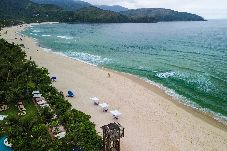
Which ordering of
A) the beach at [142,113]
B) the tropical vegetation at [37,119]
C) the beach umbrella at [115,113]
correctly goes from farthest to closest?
the beach umbrella at [115,113]
the beach at [142,113]
the tropical vegetation at [37,119]

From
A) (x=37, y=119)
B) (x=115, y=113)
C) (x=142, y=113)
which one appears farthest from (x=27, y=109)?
(x=142, y=113)

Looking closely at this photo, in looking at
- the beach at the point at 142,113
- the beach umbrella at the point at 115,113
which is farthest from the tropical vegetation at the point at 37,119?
the beach umbrella at the point at 115,113

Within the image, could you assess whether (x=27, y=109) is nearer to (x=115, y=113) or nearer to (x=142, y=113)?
(x=115, y=113)

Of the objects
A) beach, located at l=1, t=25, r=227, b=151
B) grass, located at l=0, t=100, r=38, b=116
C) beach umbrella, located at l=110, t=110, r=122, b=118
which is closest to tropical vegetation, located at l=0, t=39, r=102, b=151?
grass, located at l=0, t=100, r=38, b=116

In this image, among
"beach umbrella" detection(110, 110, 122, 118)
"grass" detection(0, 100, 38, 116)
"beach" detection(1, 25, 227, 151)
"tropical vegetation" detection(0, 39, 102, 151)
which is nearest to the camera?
"tropical vegetation" detection(0, 39, 102, 151)

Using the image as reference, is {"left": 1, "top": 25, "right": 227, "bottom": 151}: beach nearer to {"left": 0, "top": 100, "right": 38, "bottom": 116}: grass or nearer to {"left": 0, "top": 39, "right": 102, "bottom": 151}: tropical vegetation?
{"left": 0, "top": 39, "right": 102, "bottom": 151}: tropical vegetation

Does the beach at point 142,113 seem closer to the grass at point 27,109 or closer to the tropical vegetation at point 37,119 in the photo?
the tropical vegetation at point 37,119

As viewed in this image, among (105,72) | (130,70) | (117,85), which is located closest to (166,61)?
(130,70)

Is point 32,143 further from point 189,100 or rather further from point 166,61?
point 166,61

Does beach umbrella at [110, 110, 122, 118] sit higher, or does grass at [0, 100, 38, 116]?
grass at [0, 100, 38, 116]
